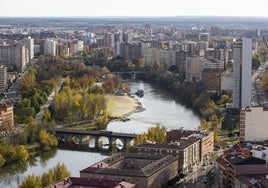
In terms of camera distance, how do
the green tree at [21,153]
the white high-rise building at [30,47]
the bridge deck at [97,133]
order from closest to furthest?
the green tree at [21,153] → the bridge deck at [97,133] → the white high-rise building at [30,47]

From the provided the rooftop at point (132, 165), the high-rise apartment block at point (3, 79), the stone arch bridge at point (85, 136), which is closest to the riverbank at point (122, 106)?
the stone arch bridge at point (85, 136)

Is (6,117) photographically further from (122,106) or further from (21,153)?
(122,106)

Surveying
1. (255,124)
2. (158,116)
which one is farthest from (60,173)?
(158,116)

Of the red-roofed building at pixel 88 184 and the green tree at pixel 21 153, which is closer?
the red-roofed building at pixel 88 184

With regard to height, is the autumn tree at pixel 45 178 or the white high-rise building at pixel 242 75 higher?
the white high-rise building at pixel 242 75

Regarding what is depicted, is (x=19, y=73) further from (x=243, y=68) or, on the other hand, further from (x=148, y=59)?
(x=243, y=68)

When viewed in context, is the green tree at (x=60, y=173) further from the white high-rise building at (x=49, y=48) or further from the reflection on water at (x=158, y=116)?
the white high-rise building at (x=49, y=48)

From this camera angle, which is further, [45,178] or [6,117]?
[6,117]

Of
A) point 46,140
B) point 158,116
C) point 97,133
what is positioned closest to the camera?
point 46,140
